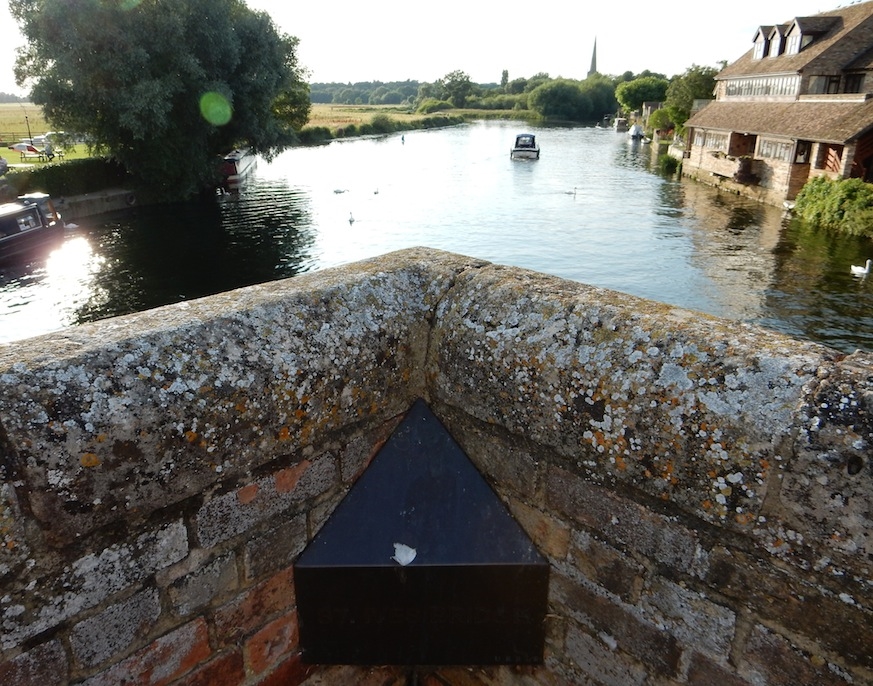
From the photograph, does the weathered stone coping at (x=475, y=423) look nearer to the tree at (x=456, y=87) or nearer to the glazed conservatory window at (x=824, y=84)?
the glazed conservatory window at (x=824, y=84)

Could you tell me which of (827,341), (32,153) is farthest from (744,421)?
(32,153)

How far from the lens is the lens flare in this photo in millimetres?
30453

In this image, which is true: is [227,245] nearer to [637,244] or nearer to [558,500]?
[637,244]

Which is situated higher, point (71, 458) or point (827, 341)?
point (71, 458)

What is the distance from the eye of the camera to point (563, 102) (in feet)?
456

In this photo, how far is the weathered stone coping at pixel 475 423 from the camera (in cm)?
137

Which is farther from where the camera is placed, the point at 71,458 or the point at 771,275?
the point at 771,275

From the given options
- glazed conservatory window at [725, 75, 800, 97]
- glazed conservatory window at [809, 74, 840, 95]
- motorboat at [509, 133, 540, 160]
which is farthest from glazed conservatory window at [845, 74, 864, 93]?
motorboat at [509, 133, 540, 160]

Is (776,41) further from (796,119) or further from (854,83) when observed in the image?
(796,119)

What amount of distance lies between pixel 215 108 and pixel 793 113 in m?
36.7

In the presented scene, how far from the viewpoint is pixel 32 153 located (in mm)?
43594

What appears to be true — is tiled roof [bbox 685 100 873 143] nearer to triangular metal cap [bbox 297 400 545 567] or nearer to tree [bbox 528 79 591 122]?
triangular metal cap [bbox 297 400 545 567]

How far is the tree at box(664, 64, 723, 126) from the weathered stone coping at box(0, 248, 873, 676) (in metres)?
73.3

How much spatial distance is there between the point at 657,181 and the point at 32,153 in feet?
158
